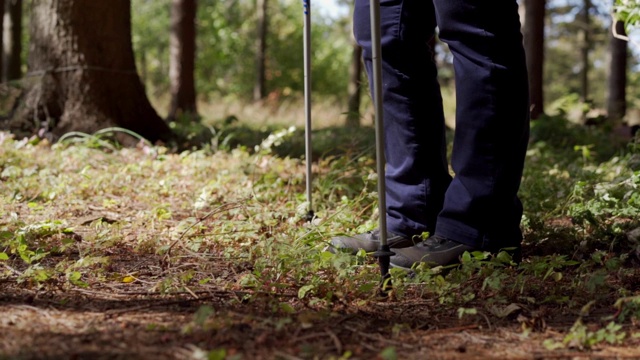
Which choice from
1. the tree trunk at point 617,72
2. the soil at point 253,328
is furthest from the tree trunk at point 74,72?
the tree trunk at point 617,72

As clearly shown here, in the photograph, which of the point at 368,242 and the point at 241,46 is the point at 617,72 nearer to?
the point at 368,242

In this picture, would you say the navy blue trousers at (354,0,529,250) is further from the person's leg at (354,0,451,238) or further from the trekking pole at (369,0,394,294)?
the trekking pole at (369,0,394,294)

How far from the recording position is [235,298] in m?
2.16

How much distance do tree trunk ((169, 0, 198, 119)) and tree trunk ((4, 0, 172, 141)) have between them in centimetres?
450

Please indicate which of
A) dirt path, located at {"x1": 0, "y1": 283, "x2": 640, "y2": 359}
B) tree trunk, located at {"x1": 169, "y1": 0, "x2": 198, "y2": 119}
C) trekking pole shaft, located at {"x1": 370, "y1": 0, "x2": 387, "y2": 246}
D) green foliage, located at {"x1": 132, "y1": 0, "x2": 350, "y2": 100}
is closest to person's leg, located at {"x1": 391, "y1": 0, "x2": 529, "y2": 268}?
Answer: trekking pole shaft, located at {"x1": 370, "y1": 0, "x2": 387, "y2": 246}

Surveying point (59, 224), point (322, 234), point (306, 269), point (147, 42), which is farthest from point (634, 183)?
point (147, 42)

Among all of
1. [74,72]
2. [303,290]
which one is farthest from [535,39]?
[303,290]

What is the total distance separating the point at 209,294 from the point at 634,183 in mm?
2088

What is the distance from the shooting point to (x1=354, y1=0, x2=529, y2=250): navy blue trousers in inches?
95.3

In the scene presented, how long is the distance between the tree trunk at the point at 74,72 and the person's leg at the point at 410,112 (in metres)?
3.20

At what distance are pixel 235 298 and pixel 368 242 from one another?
2.35 ft

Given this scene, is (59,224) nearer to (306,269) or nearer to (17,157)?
(306,269)

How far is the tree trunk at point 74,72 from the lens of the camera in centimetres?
532

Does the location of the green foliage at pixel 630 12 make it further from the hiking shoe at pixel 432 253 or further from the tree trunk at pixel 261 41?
the tree trunk at pixel 261 41
